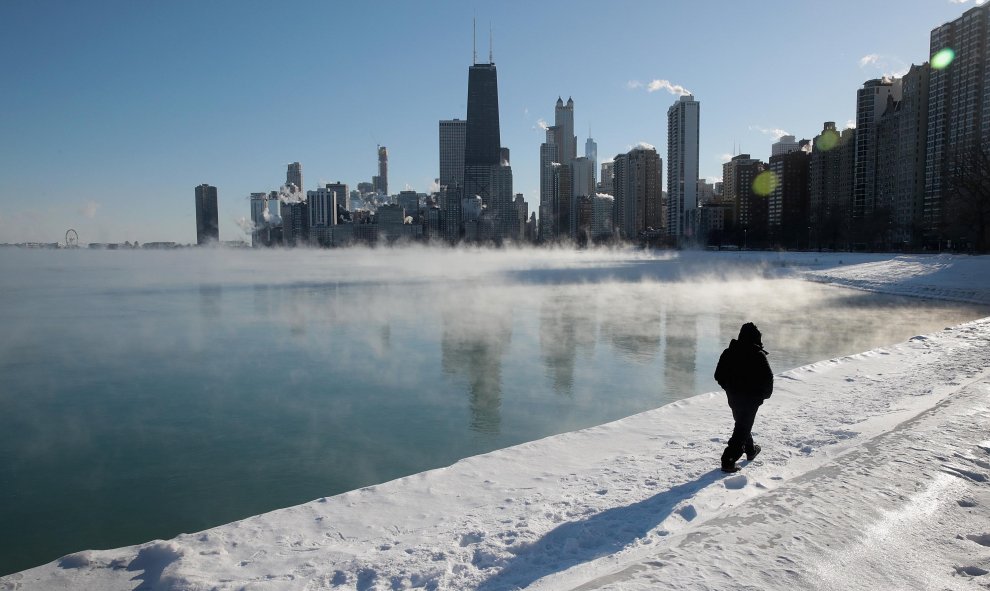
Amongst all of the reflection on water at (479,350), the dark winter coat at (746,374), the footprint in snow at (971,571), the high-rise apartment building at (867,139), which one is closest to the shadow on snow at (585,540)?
the dark winter coat at (746,374)

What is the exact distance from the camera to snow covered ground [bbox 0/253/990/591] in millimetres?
5172

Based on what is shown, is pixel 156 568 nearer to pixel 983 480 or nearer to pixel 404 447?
pixel 404 447

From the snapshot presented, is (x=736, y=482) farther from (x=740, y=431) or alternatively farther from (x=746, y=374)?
(x=746, y=374)

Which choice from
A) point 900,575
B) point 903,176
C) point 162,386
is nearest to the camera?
point 900,575

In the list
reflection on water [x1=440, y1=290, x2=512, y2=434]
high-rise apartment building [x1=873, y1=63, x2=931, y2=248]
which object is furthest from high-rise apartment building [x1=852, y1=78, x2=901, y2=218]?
reflection on water [x1=440, y1=290, x2=512, y2=434]

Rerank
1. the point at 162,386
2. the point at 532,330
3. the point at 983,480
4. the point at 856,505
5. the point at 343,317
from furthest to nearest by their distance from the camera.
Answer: the point at 343,317 < the point at 532,330 < the point at 162,386 < the point at 983,480 < the point at 856,505

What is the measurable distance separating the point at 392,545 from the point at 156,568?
2.17m

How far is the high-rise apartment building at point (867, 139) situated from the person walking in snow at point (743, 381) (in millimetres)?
165725

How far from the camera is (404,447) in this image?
9.83 meters

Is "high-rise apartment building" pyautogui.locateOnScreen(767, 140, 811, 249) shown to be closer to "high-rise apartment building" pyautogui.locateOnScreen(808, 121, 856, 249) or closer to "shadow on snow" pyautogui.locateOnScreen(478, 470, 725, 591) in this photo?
"high-rise apartment building" pyautogui.locateOnScreen(808, 121, 856, 249)

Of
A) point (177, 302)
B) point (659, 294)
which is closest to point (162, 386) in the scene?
point (177, 302)

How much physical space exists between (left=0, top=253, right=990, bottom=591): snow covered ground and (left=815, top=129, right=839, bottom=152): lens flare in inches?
7708

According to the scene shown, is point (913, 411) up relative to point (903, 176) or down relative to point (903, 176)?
down

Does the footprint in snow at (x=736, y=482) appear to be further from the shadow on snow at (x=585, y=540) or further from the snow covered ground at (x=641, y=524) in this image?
the shadow on snow at (x=585, y=540)
